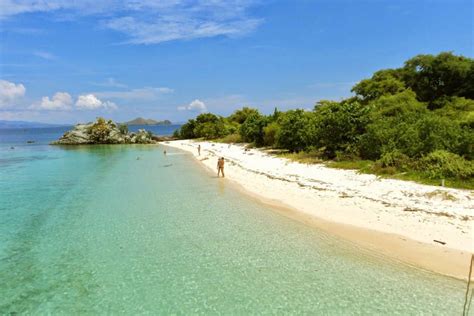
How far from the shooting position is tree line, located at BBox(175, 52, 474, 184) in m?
20.0

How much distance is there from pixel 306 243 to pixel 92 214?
1133 centimetres

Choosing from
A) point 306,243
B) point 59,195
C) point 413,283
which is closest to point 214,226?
point 306,243

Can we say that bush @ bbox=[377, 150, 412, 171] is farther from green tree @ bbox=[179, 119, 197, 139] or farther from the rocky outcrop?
green tree @ bbox=[179, 119, 197, 139]

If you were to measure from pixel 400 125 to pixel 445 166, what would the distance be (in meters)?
6.74

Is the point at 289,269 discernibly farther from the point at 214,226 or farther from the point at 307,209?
the point at 307,209

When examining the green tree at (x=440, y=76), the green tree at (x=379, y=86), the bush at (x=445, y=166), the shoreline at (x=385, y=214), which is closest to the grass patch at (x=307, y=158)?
the shoreline at (x=385, y=214)

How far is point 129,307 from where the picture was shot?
851 cm

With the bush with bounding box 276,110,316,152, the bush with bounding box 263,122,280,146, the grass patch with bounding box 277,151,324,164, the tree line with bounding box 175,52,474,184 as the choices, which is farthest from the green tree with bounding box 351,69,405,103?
the grass patch with bounding box 277,151,324,164

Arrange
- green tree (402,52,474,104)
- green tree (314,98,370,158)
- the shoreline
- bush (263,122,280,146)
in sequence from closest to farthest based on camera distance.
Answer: the shoreline
green tree (314,98,370,158)
green tree (402,52,474,104)
bush (263,122,280,146)

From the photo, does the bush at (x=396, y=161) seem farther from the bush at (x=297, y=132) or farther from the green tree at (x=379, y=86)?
the green tree at (x=379, y=86)

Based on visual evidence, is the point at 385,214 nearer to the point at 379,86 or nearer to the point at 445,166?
the point at 445,166

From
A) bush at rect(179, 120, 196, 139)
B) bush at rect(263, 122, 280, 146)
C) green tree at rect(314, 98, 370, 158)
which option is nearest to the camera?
green tree at rect(314, 98, 370, 158)

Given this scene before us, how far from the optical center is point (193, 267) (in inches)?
421

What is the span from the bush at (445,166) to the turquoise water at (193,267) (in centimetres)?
885
